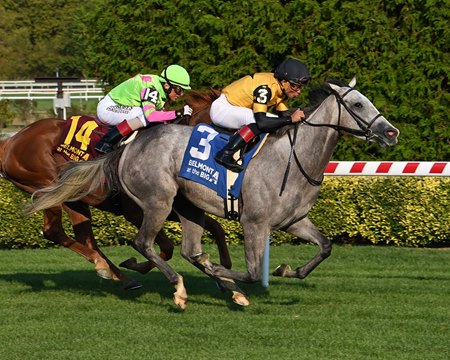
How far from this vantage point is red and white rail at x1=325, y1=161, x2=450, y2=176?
9.33m

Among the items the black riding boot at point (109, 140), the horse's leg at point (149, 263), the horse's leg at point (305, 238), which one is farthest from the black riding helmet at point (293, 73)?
the horse's leg at point (149, 263)

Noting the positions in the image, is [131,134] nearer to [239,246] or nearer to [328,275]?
[328,275]

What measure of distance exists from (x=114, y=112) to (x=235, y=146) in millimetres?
1464

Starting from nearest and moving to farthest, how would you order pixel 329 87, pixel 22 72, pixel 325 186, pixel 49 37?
1. pixel 329 87
2. pixel 325 186
3. pixel 22 72
4. pixel 49 37

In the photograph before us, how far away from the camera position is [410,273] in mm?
9180

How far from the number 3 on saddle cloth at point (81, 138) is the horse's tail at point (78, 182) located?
258 mm

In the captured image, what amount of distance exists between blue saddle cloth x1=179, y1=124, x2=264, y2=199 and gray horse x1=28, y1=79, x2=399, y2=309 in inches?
1.9

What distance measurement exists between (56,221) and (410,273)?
326 centimetres

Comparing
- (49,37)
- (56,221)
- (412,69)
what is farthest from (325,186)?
(49,37)

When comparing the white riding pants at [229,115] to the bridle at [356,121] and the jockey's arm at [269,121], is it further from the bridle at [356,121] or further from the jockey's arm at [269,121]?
the bridle at [356,121]

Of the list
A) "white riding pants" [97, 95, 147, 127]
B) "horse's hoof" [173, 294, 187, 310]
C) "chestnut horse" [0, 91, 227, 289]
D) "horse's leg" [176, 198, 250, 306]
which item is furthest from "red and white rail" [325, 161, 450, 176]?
"horse's hoof" [173, 294, 187, 310]

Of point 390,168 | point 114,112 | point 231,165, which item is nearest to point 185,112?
point 114,112

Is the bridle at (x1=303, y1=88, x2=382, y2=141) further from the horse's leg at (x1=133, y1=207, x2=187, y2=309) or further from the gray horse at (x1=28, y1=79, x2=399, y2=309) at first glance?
the horse's leg at (x1=133, y1=207, x2=187, y2=309)

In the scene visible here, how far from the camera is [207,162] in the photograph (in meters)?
7.04
